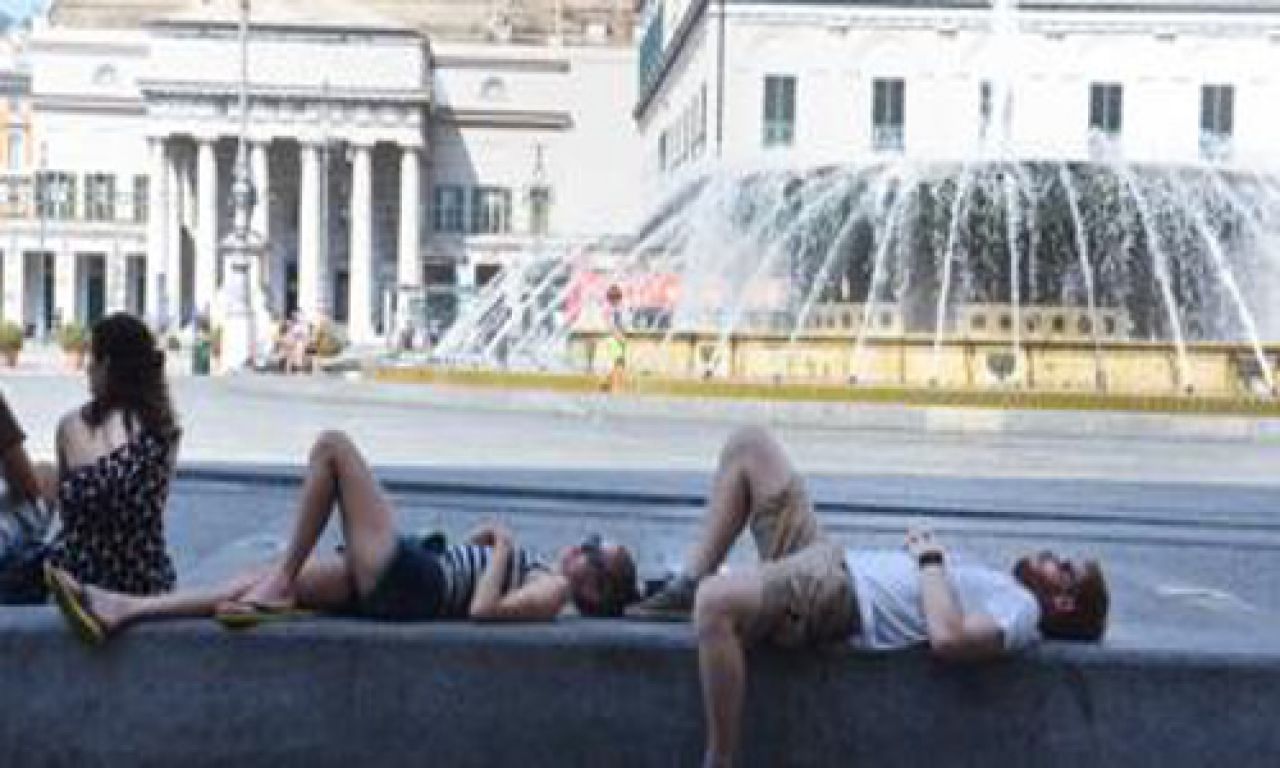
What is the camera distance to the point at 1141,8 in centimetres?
6084

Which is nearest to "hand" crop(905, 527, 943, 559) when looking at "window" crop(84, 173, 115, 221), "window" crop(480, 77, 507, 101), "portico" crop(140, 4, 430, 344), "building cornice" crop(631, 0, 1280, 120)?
"building cornice" crop(631, 0, 1280, 120)

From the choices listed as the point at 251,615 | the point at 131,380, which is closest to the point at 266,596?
the point at 251,615

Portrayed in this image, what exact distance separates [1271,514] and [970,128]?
48177 mm

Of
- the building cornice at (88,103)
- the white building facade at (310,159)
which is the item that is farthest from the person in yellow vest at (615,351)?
the building cornice at (88,103)

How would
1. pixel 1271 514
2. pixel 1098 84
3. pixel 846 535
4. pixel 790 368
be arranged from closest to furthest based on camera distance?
pixel 846 535
pixel 1271 514
pixel 790 368
pixel 1098 84

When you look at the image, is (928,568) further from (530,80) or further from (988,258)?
(530,80)

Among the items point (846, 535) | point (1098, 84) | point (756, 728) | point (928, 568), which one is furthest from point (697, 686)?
point (1098, 84)

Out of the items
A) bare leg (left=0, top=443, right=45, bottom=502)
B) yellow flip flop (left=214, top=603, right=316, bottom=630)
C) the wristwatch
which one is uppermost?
bare leg (left=0, top=443, right=45, bottom=502)

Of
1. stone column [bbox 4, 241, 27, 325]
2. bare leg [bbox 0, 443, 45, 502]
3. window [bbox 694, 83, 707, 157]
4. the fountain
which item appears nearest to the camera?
bare leg [bbox 0, 443, 45, 502]

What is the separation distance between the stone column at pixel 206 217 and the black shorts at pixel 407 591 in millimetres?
94577

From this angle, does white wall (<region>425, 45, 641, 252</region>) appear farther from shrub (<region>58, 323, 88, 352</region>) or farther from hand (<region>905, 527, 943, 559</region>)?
hand (<region>905, 527, 943, 559</region>)

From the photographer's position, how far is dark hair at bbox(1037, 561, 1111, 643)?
20.0ft

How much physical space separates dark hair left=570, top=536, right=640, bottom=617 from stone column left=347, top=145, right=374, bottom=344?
95535 mm

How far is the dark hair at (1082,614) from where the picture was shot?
6098 mm
